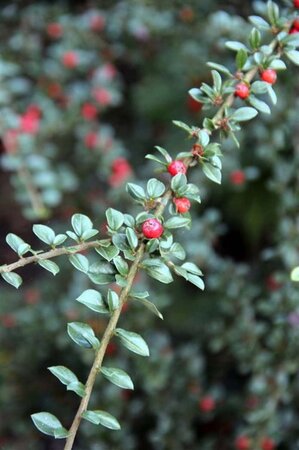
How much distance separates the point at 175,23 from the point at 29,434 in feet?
4.23

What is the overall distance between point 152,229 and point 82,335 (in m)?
0.16

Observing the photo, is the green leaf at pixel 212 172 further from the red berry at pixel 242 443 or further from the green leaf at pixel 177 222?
the red berry at pixel 242 443

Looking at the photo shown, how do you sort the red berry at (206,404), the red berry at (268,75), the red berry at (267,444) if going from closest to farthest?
1. the red berry at (268,75)
2. the red berry at (267,444)
3. the red berry at (206,404)

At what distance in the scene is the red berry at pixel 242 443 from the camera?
5.27ft

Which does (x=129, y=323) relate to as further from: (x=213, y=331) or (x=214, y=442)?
(x=214, y=442)

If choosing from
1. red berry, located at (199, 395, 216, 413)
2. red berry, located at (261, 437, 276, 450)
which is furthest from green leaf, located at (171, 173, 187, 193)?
red berry, located at (199, 395, 216, 413)

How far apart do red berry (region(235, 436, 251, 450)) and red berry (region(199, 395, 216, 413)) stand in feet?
0.56

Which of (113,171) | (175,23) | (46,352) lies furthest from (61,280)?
(175,23)

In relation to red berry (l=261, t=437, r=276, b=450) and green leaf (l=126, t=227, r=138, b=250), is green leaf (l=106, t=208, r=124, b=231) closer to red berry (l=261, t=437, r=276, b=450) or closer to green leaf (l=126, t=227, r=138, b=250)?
green leaf (l=126, t=227, r=138, b=250)

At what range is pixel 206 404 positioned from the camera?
1.83 m

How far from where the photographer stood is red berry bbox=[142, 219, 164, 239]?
0.85m

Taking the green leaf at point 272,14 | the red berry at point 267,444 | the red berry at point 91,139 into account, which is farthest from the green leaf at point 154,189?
the red berry at point 91,139

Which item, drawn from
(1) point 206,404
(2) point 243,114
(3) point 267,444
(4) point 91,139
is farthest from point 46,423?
(4) point 91,139

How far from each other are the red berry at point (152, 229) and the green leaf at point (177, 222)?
3 centimetres
